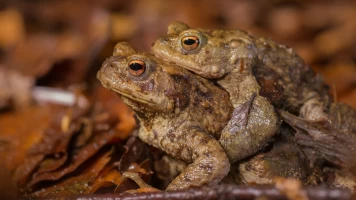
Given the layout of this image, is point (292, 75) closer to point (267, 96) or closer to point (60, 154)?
point (267, 96)

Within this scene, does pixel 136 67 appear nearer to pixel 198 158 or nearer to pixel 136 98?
pixel 136 98

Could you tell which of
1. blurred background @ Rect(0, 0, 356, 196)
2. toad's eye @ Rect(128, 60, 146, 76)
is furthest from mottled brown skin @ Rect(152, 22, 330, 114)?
blurred background @ Rect(0, 0, 356, 196)

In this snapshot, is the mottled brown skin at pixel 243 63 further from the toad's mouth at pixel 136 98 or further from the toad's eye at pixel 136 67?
the toad's mouth at pixel 136 98

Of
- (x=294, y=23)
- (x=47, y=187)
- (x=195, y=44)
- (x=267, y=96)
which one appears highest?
(x=294, y=23)

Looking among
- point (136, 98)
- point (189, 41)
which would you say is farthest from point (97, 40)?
point (136, 98)

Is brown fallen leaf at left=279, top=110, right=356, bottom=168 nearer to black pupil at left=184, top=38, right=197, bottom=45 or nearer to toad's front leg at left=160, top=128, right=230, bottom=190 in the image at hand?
toad's front leg at left=160, top=128, right=230, bottom=190

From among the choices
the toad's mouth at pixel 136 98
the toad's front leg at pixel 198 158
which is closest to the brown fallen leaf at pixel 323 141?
the toad's front leg at pixel 198 158

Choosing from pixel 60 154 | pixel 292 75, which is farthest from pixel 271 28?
pixel 60 154
